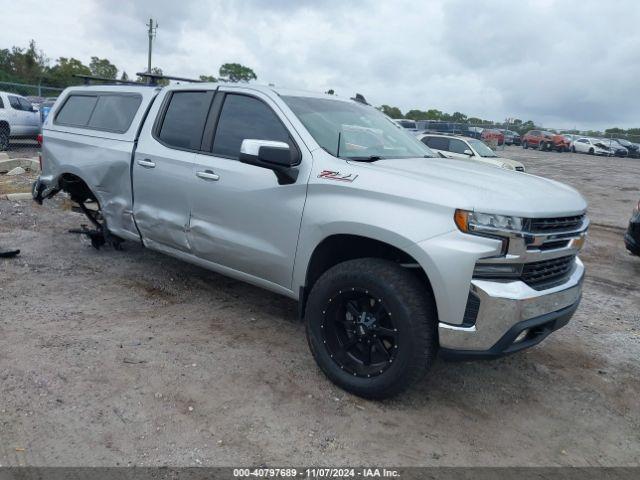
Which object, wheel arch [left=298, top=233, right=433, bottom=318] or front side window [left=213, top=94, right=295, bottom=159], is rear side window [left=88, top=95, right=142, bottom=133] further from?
wheel arch [left=298, top=233, right=433, bottom=318]

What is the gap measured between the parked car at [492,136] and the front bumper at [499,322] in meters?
38.8

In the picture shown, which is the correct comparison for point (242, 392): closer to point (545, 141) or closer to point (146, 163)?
point (146, 163)

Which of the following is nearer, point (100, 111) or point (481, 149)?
point (100, 111)

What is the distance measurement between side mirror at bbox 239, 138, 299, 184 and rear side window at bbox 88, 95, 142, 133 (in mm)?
2021

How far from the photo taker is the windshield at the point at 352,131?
12.8ft

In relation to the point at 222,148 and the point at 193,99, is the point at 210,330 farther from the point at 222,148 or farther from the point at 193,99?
the point at 193,99

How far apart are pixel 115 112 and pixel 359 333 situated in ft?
11.4

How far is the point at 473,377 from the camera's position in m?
3.94

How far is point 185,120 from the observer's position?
4.67 m

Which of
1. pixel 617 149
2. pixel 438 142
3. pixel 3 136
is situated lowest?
pixel 3 136

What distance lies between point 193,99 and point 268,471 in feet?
10.3

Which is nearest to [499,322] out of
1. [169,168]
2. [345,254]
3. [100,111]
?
[345,254]

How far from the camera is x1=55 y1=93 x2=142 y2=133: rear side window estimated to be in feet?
17.1

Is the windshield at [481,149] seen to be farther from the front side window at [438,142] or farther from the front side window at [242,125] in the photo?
the front side window at [242,125]
